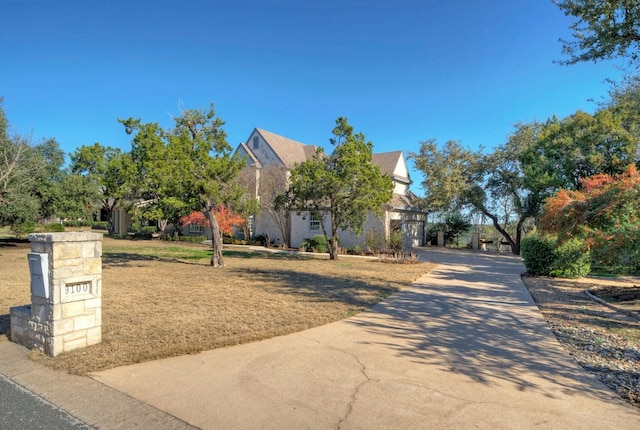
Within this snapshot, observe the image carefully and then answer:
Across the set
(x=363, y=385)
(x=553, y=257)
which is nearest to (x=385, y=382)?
(x=363, y=385)

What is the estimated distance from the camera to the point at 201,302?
7789 mm

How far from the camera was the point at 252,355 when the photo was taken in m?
4.80

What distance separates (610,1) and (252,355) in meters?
8.48

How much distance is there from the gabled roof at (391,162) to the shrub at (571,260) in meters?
14.1

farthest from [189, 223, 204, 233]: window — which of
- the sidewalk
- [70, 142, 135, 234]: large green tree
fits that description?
the sidewalk

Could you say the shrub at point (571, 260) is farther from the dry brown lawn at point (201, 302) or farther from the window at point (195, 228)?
the window at point (195, 228)

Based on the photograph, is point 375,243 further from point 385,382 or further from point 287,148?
point 385,382

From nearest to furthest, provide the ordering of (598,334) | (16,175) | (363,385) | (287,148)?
(363,385) < (598,334) < (16,175) < (287,148)

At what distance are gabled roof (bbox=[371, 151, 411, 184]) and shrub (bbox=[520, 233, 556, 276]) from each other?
1313cm

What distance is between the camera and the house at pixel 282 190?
2343 centimetres

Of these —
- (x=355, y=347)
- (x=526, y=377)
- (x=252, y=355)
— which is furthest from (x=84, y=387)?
(x=526, y=377)

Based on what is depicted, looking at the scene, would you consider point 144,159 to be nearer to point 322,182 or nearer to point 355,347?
point 322,182

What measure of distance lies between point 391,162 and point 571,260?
1587 centimetres

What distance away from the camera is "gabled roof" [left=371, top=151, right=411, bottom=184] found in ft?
86.6
